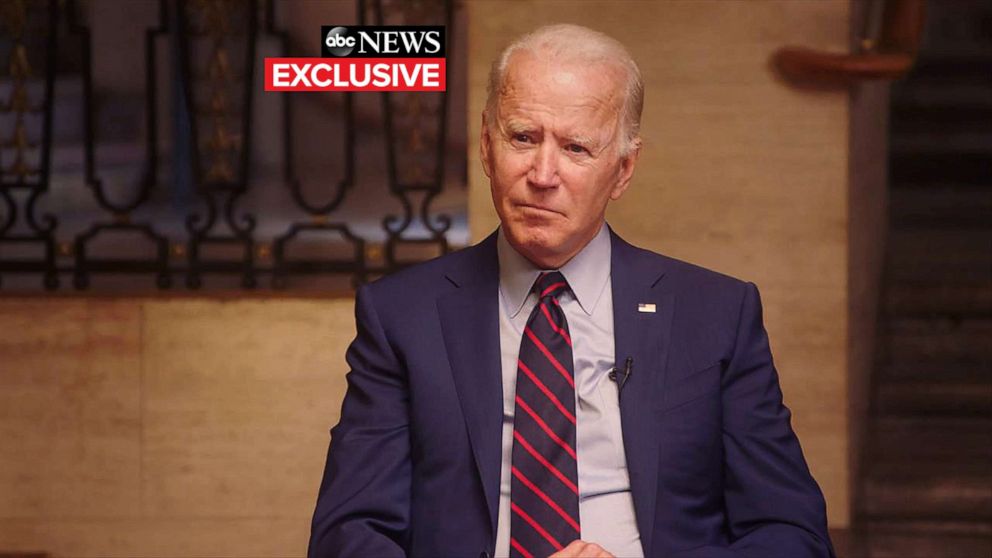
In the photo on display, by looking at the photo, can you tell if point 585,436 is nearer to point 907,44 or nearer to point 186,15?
point 907,44

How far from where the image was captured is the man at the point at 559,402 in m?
2.40

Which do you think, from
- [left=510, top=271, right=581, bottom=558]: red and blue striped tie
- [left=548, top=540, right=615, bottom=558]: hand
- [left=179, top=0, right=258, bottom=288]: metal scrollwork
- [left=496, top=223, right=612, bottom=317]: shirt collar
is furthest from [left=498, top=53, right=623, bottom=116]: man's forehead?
[left=179, top=0, right=258, bottom=288]: metal scrollwork

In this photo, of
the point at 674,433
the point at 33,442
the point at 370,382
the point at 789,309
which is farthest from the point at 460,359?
the point at 33,442

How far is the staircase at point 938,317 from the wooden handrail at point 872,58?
1360 mm

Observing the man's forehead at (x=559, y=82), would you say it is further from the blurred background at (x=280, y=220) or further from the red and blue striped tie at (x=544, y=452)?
the blurred background at (x=280, y=220)

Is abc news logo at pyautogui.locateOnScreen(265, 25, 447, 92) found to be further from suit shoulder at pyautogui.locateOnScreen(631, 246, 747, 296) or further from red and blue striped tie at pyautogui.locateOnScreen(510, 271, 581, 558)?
red and blue striped tie at pyautogui.locateOnScreen(510, 271, 581, 558)

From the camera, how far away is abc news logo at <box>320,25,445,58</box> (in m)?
4.70

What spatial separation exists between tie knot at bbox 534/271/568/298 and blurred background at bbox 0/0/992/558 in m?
2.00

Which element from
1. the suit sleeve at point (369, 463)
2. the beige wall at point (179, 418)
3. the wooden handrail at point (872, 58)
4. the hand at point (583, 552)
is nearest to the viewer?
the hand at point (583, 552)

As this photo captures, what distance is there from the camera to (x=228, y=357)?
4.67 meters

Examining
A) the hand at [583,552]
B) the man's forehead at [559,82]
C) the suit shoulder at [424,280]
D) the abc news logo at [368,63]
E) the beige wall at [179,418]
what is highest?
the man's forehead at [559,82]

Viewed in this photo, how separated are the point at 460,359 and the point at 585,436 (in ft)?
0.83

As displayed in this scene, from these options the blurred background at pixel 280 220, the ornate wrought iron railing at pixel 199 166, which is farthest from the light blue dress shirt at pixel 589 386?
the ornate wrought iron railing at pixel 199 166

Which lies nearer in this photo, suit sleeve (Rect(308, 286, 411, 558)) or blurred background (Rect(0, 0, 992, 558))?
suit sleeve (Rect(308, 286, 411, 558))
